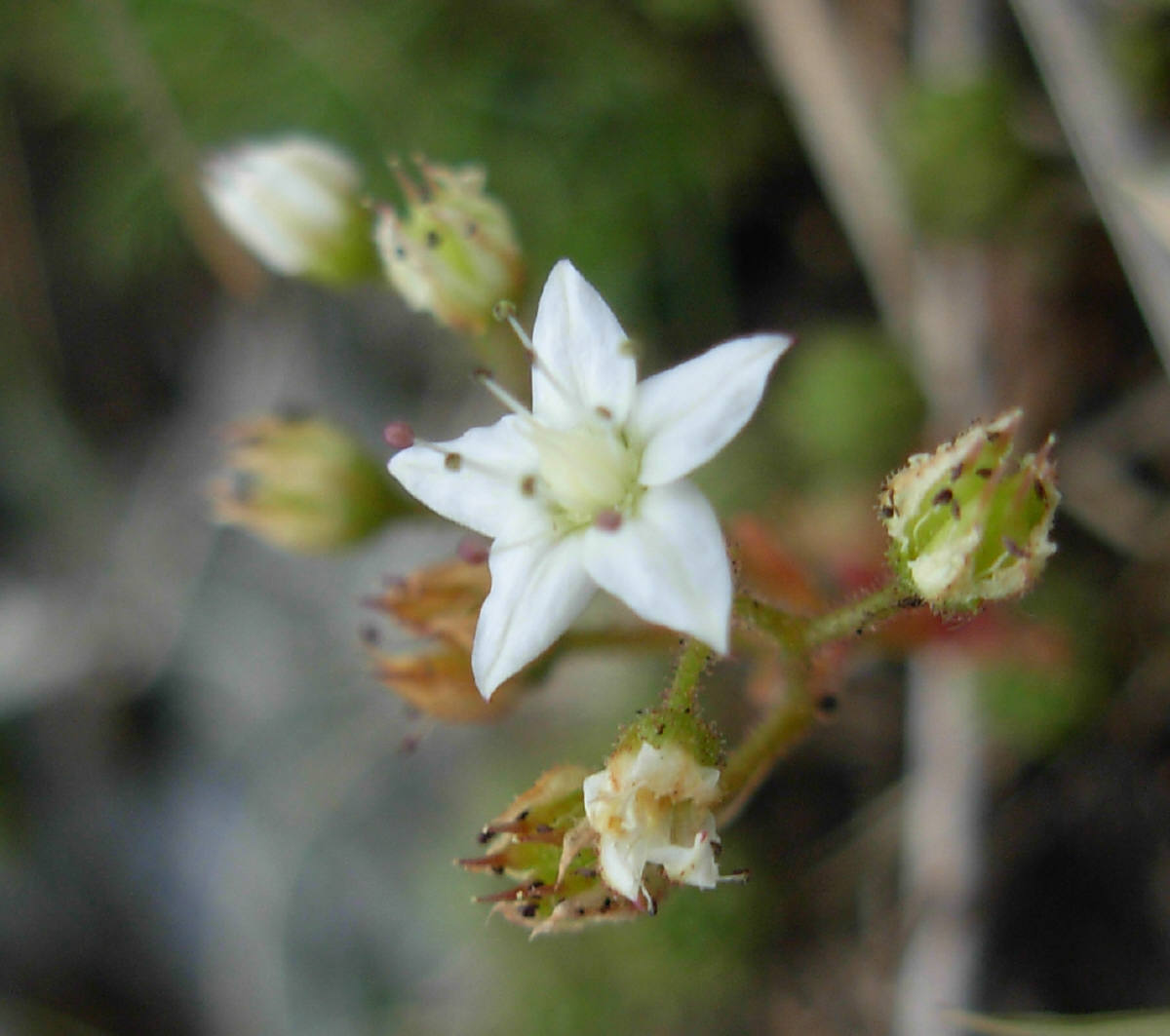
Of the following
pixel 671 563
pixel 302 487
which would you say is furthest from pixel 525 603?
pixel 302 487

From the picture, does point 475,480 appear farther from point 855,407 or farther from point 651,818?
point 855,407

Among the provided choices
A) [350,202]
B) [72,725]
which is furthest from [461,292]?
[72,725]

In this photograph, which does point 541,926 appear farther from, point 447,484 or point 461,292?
point 461,292

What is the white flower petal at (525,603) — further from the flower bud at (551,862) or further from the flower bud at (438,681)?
the flower bud at (438,681)

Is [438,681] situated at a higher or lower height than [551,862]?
higher

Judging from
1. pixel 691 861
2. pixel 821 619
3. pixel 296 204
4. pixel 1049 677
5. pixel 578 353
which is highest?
pixel 296 204

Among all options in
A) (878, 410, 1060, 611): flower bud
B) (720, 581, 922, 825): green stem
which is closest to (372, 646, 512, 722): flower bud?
(720, 581, 922, 825): green stem
